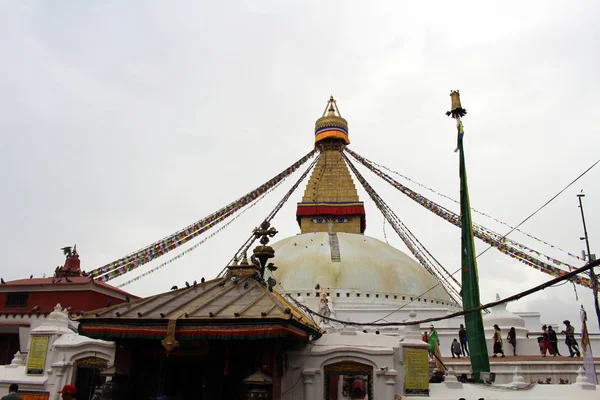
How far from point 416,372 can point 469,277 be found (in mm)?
2867

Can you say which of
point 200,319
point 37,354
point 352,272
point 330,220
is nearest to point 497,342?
point 352,272

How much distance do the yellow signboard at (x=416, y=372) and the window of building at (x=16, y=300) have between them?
1438 cm

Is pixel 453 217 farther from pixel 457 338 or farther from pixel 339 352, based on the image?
pixel 339 352

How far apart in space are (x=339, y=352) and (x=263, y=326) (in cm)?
220

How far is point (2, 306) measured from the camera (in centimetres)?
1722

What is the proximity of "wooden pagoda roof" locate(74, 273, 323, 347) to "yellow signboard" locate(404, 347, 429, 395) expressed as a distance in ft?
5.78

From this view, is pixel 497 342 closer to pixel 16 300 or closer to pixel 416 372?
pixel 416 372

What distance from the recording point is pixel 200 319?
673cm

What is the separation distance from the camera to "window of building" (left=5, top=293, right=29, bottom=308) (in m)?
17.2

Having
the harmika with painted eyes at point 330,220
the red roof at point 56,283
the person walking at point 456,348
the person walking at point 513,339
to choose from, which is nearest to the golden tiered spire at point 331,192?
the harmika with painted eyes at point 330,220

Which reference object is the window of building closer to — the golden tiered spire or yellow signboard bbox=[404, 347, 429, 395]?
yellow signboard bbox=[404, 347, 429, 395]

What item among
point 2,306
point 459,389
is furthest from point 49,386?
point 2,306

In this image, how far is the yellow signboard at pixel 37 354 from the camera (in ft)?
31.0

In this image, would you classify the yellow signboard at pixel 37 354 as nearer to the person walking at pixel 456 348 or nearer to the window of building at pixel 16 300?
the window of building at pixel 16 300
